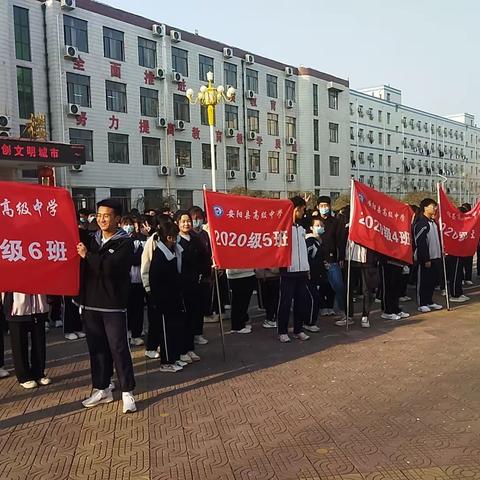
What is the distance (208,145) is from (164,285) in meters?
29.8

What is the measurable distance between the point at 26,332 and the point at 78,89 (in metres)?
24.1

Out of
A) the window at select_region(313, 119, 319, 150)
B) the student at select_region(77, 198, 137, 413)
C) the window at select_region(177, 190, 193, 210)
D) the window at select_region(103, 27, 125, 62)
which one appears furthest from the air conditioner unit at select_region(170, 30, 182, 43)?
the student at select_region(77, 198, 137, 413)

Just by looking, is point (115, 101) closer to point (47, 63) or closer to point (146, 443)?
point (47, 63)

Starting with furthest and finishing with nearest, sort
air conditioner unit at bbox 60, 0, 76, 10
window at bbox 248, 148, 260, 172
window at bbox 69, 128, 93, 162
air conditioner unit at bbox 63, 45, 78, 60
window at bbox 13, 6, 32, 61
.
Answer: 1. window at bbox 248, 148, 260, 172
2. window at bbox 69, 128, 93, 162
3. air conditioner unit at bbox 63, 45, 78, 60
4. air conditioner unit at bbox 60, 0, 76, 10
5. window at bbox 13, 6, 32, 61

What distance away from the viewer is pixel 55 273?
4.31 meters

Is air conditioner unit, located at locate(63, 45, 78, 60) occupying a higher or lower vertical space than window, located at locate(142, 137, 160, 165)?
higher

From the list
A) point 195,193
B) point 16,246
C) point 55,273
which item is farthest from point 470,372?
point 195,193

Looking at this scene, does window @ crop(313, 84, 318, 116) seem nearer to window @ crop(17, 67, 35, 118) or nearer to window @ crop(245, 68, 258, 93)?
window @ crop(245, 68, 258, 93)

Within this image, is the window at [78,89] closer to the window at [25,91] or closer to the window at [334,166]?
the window at [25,91]

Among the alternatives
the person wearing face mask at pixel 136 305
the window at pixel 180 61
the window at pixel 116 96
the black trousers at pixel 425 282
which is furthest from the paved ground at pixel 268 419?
the window at pixel 180 61

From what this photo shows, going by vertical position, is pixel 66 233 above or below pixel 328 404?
above

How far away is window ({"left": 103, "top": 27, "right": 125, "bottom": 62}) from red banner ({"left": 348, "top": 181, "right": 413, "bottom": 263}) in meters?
24.3

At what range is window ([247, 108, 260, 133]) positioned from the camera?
1455 inches

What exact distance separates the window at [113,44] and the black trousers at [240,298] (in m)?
24.3
